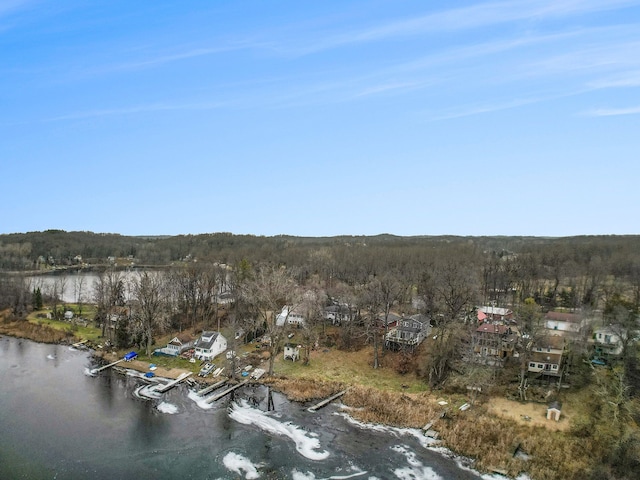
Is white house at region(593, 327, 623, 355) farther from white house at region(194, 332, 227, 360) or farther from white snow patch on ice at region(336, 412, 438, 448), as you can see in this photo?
white house at region(194, 332, 227, 360)

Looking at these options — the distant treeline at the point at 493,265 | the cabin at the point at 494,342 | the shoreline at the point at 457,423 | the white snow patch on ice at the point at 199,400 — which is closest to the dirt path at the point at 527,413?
the shoreline at the point at 457,423

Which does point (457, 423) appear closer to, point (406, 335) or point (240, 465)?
point (240, 465)

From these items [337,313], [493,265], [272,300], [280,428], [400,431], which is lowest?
[400,431]

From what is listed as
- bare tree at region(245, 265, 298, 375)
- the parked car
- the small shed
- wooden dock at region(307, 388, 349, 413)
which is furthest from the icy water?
the small shed

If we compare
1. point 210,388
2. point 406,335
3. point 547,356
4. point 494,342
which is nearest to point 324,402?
point 210,388

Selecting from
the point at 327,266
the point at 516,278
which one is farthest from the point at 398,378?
the point at 327,266

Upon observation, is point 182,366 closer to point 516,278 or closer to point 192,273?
point 192,273

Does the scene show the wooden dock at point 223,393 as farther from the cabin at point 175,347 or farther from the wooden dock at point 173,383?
the cabin at point 175,347
